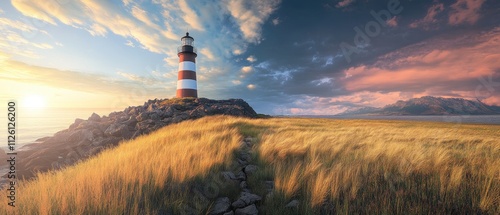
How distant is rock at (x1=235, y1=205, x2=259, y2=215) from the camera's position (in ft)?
11.1

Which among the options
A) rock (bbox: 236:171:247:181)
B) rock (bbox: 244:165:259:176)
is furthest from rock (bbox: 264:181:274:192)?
rock (bbox: 244:165:259:176)

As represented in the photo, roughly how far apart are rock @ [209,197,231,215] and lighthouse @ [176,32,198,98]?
34829 mm

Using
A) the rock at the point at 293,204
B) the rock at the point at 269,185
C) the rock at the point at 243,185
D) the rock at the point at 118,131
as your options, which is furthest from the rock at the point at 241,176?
the rock at the point at 118,131

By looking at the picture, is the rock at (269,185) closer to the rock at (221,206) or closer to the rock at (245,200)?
the rock at (245,200)

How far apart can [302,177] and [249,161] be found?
2.35m

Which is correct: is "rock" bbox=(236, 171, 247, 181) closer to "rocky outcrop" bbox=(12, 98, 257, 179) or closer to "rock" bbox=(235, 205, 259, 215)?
"rock" bbox=(235, 205, 259, 215)

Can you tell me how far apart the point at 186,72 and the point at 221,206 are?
35.5 metres

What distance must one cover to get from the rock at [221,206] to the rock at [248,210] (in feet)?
0.70

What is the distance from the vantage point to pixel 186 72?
120 ft

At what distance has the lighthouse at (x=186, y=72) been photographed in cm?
3672

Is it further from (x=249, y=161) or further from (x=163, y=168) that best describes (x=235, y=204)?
(x=249, y=161)

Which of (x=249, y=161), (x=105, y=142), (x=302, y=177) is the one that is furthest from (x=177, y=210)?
(x=105, y=142)

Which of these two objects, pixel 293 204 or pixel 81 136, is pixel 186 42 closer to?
pixel 81 136

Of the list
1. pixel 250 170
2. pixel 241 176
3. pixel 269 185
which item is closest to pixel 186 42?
pixel 250 170
